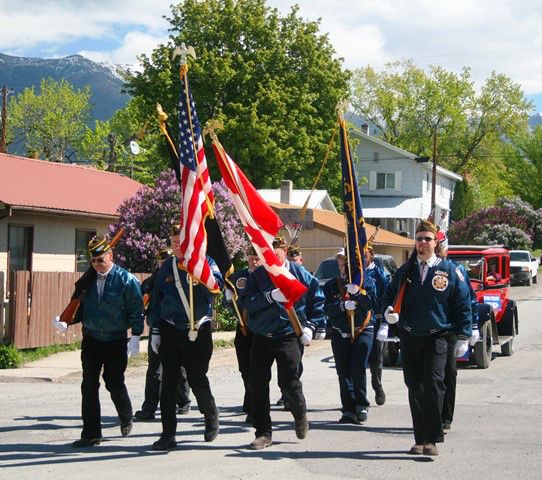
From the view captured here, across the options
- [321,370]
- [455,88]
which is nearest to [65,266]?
[321,370]

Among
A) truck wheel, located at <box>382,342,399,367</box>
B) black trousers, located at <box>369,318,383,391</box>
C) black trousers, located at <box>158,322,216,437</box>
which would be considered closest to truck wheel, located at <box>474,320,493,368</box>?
truck wheel, located at <box>382,342,399,367</box>

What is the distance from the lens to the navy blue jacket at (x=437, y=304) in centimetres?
900

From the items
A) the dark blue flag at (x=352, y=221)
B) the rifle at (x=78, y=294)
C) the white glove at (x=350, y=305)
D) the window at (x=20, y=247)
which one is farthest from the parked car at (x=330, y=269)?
the rifle at (x=78, y=294)

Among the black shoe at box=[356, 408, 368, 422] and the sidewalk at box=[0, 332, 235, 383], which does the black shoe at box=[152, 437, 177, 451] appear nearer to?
the black shoe at box=[356, 408, 368, 422]

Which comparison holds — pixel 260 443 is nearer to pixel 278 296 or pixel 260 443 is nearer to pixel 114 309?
pixel 278 296

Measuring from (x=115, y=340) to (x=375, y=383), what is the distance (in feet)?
12.3

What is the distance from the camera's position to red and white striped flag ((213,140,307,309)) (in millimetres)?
9203

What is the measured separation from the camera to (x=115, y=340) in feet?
31.2

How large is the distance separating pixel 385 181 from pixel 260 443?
60841 millimetres

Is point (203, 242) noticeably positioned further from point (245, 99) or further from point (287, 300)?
point (245, 99)

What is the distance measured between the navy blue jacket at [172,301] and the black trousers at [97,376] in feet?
1.49

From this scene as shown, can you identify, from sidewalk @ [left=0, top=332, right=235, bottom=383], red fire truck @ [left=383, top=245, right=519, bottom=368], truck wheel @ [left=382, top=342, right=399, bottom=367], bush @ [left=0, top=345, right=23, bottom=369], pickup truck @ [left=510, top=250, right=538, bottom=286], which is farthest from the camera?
pickup truck @ [left=510, top=250, right=538, bottom=286]

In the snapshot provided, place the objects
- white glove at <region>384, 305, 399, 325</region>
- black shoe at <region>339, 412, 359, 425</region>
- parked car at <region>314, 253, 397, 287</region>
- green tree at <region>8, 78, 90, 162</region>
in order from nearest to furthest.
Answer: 1. white glove at <region>384, 305, 399, 325</region>
2. black shoe at <region>339, 412, 359, 425</region>
3. parked car at <region>314, 253, 397, 287</region>
4. green tree at <region>8, 78, 90, 162</region>

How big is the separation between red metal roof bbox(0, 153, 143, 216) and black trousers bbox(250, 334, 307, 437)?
12322mm
